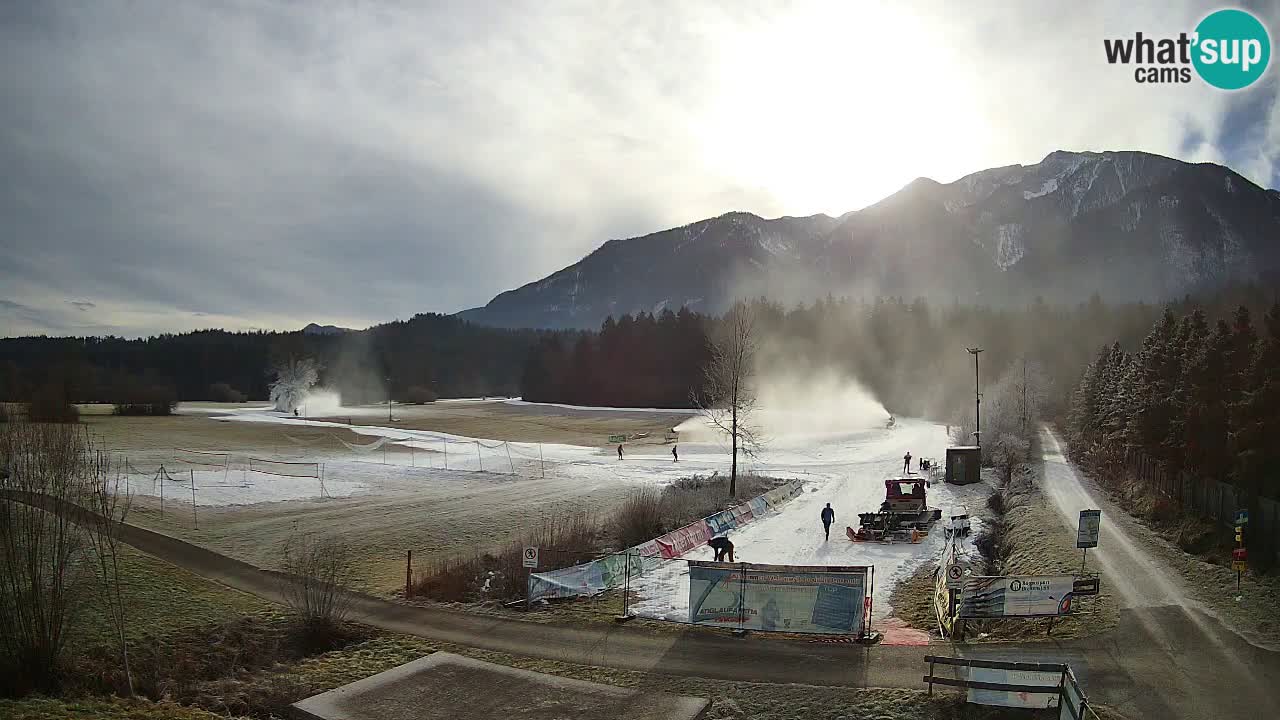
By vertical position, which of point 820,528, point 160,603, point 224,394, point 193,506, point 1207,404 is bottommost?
point 820,528

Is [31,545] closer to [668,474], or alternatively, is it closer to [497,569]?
[497,569]

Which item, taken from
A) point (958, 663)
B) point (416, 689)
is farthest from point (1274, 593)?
point (416, 689)

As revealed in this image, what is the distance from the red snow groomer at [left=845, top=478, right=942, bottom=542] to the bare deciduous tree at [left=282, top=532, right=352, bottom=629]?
70.2ft

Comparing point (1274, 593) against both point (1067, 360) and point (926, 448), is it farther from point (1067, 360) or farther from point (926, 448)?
point (1067, 360)

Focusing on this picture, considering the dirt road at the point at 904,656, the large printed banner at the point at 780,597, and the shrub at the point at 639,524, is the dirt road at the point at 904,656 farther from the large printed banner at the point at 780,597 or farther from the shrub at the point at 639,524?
the shrub at the point at 639,524

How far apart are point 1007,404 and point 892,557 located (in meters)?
62.5

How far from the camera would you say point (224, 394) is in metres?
163

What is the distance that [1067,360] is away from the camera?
13538 cm

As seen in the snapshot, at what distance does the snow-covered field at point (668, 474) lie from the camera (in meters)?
29.0

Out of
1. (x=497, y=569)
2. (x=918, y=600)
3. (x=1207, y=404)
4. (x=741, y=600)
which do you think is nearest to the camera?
(x=741, y=600)

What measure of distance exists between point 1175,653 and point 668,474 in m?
40.8

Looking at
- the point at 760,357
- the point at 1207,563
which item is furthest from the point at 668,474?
the point at 760,357

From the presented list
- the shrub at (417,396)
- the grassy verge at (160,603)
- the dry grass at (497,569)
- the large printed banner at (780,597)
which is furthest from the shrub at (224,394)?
the large printed banner at (780,597)

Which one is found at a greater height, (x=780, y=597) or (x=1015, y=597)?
(x=1015, y=597)
